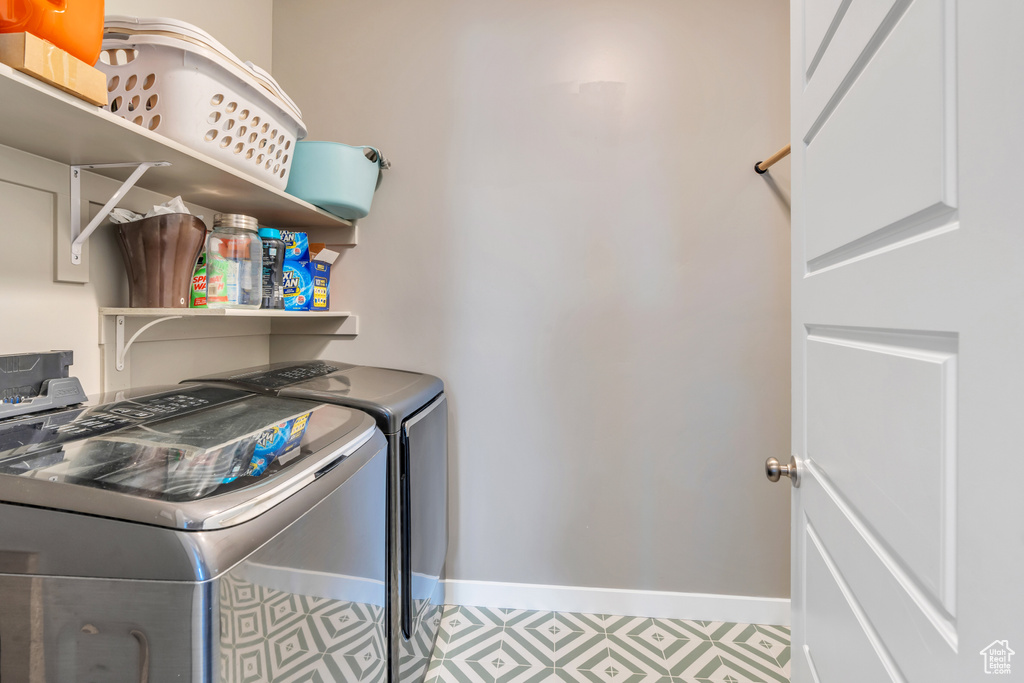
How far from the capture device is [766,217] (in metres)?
1.64

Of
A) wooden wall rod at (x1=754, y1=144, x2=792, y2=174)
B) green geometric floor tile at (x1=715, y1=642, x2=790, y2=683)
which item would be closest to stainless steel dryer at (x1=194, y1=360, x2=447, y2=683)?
green geometric floor tile at (x1=715, y1=642, x2=790, y2=683)

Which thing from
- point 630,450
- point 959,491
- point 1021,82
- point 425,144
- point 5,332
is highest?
point 425,144

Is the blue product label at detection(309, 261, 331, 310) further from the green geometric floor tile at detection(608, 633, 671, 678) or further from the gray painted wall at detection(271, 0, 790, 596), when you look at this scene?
the green geometric floor tile at detection(608, 633, 671, 678)

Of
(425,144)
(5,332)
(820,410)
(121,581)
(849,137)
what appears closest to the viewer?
(121,581)

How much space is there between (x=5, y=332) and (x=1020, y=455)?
150cm

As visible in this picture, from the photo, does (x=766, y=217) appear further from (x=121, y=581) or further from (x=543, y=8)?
(x=121, y=581)

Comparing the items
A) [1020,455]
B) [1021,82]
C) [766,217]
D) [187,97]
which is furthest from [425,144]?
[1020,455]

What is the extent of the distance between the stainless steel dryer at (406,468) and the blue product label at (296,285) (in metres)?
0.21

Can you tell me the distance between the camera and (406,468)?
1166 mm

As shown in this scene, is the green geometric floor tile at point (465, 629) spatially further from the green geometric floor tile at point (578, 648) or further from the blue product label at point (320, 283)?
the blue product label at point (320, 283)

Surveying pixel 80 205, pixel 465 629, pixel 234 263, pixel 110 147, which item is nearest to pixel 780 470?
pixel 465 629

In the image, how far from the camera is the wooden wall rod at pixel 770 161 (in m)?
1.47

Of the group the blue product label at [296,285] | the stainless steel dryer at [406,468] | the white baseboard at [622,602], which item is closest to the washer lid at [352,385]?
the stainless steel dryer at [406,468]

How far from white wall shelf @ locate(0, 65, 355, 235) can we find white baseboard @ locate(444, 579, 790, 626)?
4.93 feet
